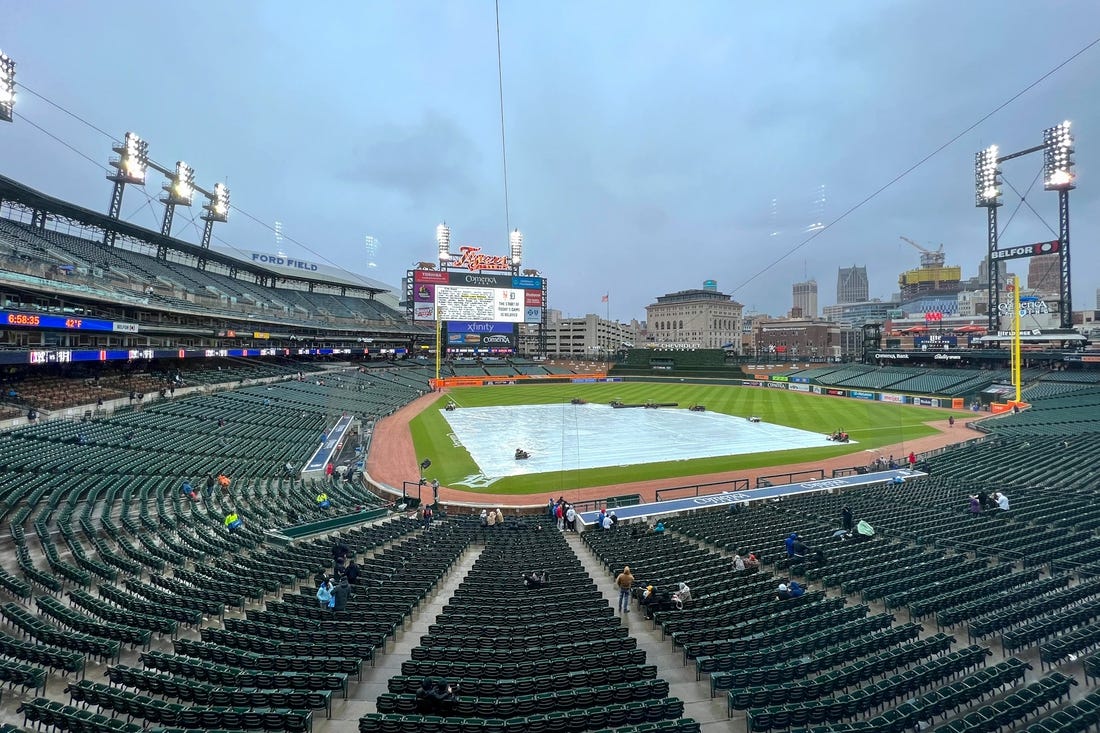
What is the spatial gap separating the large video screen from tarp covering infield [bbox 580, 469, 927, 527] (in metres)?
52.4

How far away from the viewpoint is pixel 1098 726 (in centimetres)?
651

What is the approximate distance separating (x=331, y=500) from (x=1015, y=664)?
2171 centimetres

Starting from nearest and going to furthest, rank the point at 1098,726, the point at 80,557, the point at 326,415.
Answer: the point at 1098,726
the point at 80,557
the point at 326,415

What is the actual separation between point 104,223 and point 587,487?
56.6 metres

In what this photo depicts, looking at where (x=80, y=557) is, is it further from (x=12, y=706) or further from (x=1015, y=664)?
(x=1015, y=664)

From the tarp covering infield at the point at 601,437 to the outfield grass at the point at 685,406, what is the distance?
4.13 ft

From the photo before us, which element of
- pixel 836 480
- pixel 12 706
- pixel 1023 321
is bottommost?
pixel 836 480

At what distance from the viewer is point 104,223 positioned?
48.6 metres

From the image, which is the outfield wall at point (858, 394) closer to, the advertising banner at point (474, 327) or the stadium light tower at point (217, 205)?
the advertising banner at point (474, 327)

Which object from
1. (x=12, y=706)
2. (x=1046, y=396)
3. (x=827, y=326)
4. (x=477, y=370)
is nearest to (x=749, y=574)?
(x=12, y=706)

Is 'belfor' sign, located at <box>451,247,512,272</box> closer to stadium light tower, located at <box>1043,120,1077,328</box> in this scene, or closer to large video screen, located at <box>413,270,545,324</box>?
large video screen, located at <box>413,270,545,324</box>

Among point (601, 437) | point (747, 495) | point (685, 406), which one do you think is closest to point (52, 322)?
point (601, 437)

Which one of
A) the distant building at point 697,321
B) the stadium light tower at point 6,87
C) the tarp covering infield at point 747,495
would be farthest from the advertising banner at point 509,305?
the distant building at point 697,321

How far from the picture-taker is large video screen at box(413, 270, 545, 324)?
→ 234ft
